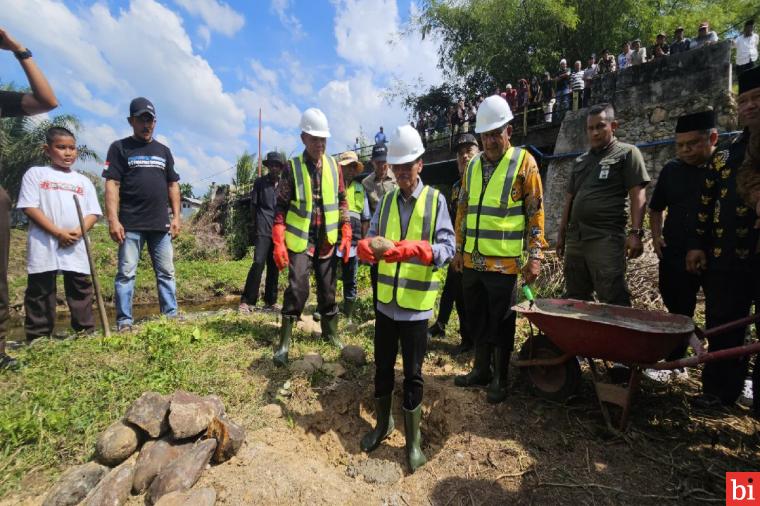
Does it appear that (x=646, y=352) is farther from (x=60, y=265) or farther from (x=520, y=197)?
(x=60, y=265)

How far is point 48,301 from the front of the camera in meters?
3.62

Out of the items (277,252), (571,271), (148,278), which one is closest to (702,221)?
(571,271)

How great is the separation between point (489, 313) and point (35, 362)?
370 centimetres

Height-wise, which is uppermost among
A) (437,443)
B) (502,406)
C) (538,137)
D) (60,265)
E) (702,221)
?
(538,137)

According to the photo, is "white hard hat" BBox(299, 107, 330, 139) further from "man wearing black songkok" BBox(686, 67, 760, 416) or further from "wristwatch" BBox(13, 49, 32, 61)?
"man wearing black songkok" BBox(686, 67, 760, 416)

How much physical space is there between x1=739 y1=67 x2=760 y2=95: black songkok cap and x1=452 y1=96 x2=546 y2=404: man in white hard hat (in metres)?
1.35

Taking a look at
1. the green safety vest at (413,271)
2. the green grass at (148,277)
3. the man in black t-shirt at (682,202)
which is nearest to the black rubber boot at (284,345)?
the green safety vest at (413,271)

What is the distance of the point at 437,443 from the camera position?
8.96ft

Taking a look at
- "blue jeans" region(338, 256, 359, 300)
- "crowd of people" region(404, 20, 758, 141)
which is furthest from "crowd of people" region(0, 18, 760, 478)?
"crowd of people" region(404, 20, 758, 141)

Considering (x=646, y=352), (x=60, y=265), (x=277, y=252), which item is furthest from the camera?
(x=60, y=265)

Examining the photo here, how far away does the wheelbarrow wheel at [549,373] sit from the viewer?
2807 mm

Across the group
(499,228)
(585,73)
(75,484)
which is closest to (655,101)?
(585,73)

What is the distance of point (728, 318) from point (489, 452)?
1.98 meters

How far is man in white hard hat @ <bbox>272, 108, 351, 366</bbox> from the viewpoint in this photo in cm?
334
